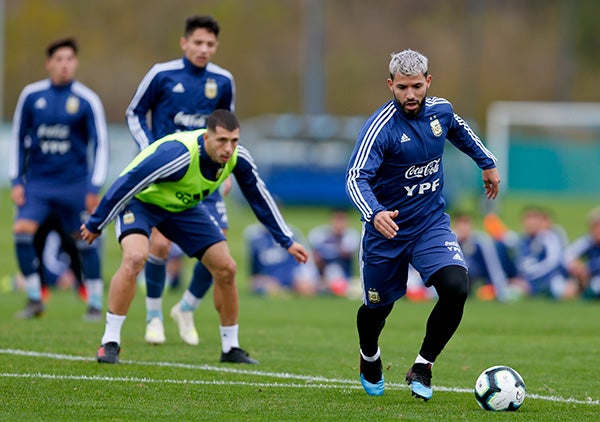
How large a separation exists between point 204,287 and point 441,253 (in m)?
3.36

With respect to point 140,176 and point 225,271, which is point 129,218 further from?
point 225,271

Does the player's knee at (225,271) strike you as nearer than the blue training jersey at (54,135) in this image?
Yes

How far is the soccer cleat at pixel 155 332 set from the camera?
403 inches

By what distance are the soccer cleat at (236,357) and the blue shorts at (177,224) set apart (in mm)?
817

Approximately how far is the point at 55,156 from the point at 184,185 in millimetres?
3644

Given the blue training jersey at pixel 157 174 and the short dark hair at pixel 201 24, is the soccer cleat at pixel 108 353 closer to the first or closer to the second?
the blue training jersey at pixel 157 174

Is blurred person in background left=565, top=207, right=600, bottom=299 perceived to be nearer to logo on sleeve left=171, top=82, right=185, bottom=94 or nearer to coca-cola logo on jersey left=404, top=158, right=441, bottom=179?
logo on sleeve left=171, top=82, right=185, bottom=94

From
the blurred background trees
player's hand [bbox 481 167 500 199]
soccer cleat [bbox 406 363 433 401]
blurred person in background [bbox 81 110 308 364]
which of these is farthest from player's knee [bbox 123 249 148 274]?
the blurred background trees

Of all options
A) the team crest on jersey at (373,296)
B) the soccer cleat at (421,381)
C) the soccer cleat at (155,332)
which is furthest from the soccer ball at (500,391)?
the soccer cleat at (155,332)

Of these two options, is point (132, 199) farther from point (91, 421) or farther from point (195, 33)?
point (91, 421)

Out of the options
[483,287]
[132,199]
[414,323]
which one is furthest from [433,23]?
[132,199]

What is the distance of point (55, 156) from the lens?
12.1m

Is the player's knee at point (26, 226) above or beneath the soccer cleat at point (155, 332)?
above

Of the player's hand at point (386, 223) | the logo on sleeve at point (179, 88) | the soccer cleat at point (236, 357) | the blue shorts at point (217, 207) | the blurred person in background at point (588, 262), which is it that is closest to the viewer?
the player's hand at point (386, 223)
